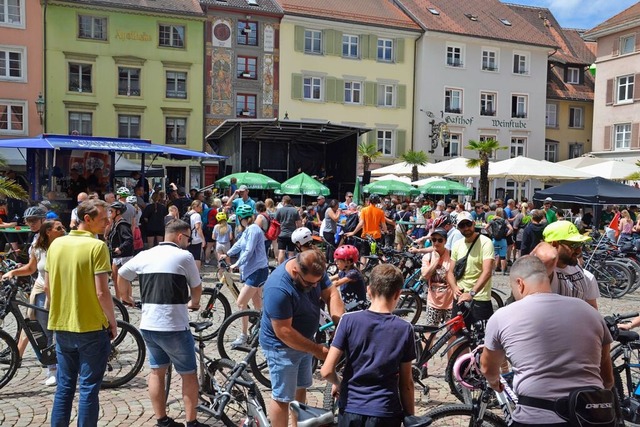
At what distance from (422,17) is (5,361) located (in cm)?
4035

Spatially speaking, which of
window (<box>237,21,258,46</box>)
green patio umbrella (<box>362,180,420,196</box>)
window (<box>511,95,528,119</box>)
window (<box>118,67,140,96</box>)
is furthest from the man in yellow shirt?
window (<box>511,95,528,119</box>)

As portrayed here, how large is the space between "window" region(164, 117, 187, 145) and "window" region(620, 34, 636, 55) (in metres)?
27.4

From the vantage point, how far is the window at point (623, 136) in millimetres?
39719

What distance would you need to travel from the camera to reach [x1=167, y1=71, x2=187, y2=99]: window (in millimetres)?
36906

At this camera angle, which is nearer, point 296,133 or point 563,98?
point 296,133

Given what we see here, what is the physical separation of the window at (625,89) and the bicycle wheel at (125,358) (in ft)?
130

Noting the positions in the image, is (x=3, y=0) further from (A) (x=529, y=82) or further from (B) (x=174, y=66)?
(A) (x=529, y=82)

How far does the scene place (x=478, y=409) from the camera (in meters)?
4.16

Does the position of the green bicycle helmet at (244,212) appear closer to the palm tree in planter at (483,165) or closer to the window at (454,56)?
the palm tree in planter at (483,165)

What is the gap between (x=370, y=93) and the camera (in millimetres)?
41188

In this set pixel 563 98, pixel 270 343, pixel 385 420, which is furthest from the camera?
pixel 563 98

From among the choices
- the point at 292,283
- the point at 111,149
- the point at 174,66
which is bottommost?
the point at 292,283

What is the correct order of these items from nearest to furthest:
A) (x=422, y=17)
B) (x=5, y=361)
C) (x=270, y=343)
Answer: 1. (x=270, y=343)
2. (x=5, y=361)
3. (x=422, y=17)

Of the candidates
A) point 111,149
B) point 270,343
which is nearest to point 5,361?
point 270,343
